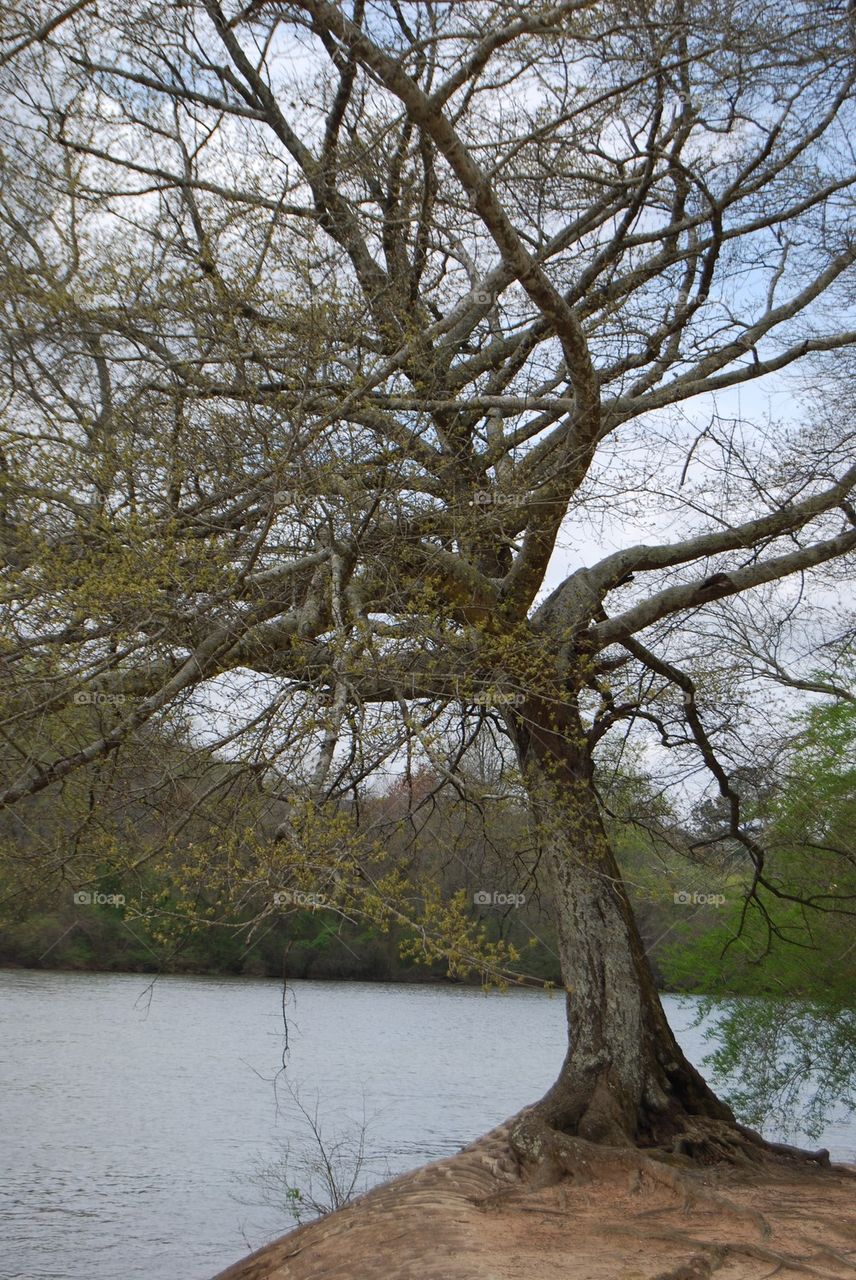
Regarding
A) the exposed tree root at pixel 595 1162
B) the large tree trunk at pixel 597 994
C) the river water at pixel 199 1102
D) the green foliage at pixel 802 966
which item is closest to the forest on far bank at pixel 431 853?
the green foliage at pixel 802 966

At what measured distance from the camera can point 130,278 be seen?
683cm

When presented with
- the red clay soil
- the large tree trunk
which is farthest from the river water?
the large tree trunk

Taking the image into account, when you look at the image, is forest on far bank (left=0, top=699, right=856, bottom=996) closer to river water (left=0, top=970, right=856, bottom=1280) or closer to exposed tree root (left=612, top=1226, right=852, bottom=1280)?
river water (left=0, top=970, right=856, bottom=1280)

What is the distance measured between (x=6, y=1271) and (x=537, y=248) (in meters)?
Answer: 9.52

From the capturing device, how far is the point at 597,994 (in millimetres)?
8789

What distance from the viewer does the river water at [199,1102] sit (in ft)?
36.5

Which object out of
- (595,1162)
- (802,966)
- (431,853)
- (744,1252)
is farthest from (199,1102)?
(744,1252)

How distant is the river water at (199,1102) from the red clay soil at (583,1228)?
1.17 metres

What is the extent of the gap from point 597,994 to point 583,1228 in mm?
2054

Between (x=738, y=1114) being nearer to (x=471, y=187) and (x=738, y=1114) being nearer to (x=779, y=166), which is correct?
(x=779, y=166)

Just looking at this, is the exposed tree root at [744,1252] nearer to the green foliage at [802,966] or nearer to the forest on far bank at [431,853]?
the forest on far bank at [431,853]

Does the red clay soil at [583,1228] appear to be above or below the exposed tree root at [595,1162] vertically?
below

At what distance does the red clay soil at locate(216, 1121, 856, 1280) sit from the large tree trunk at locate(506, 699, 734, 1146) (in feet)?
1.73

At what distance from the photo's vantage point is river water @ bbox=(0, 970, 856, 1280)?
36.5ft
